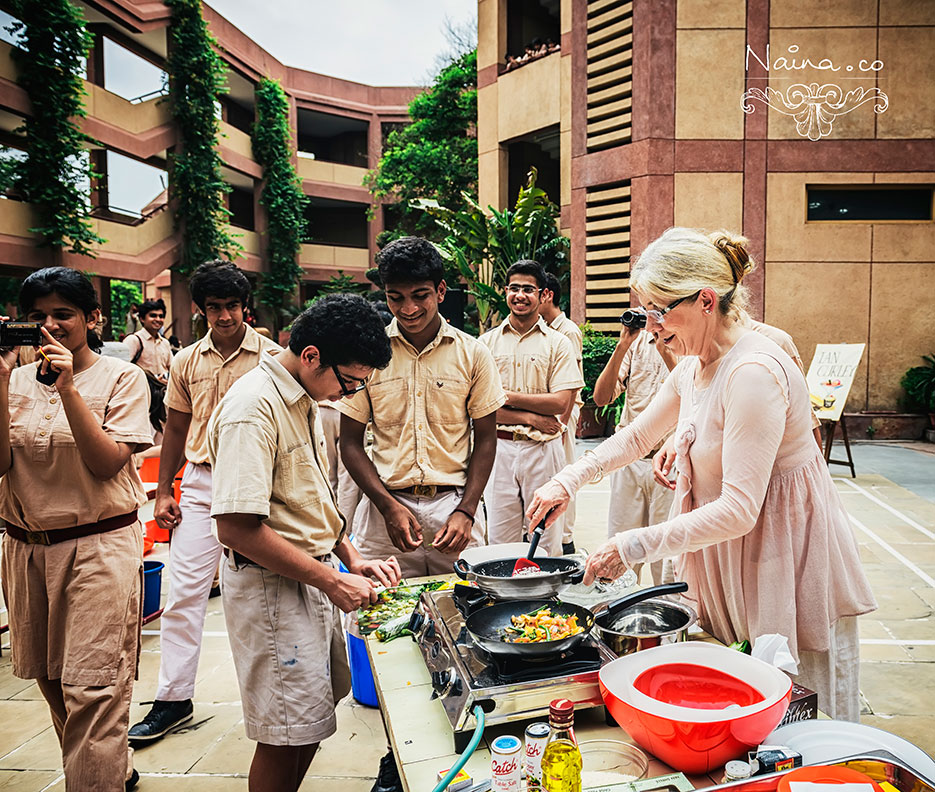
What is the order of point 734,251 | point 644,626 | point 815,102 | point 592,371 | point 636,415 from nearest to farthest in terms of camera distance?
point 644,626
point 734,251
point 636,415
point 815,102
point 592,371

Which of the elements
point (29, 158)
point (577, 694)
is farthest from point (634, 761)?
point (29, 158)

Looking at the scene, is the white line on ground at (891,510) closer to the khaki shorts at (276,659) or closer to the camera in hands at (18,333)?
the khaki shorts at (276,659)

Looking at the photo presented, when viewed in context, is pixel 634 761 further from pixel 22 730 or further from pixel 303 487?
pixel 22 730

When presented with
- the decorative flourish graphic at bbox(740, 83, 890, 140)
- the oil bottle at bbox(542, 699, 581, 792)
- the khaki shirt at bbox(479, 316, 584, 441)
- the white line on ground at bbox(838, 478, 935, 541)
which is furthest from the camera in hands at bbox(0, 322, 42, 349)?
the decorative flourish graphic at bbox(740, 83, 890, 140)

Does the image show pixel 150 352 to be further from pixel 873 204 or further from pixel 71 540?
pixel 873 204

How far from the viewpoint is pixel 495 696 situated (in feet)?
4.68

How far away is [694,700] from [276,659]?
1.17m

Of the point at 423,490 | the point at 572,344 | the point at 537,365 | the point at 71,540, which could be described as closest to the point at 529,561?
the point at 423,490

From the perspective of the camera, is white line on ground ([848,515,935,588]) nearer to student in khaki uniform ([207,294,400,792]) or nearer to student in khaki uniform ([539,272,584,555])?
student in khaki uniform ([539,272,584,555])

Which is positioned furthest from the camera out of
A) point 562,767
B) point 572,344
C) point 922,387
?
point 922,387

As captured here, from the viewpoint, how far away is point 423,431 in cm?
285

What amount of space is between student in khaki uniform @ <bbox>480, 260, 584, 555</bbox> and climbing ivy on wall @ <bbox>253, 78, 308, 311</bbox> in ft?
57.8

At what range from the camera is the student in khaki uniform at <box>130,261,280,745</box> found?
3.34m

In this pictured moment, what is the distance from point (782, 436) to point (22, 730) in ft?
11.7
